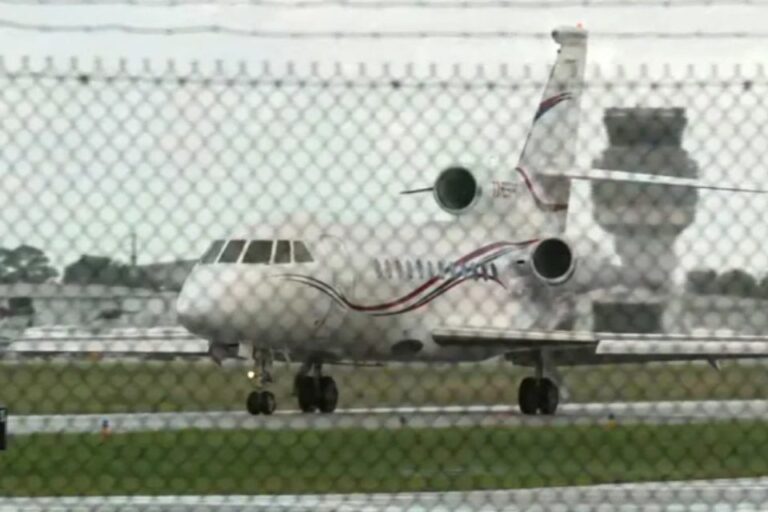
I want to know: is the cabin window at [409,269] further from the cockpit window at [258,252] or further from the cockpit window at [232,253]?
the cockpit window at [232,253]

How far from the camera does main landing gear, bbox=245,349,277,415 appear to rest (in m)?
20.5

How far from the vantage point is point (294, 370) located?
2605 centimetres

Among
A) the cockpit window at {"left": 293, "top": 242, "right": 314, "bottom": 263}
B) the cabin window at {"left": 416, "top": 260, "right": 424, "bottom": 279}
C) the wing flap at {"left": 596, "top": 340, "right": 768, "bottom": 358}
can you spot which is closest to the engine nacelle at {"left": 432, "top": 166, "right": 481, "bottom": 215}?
the cockpit window at {"left": 293, "top": 242, "right": 314, "bottom": 263}

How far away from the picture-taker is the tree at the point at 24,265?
21.0ft

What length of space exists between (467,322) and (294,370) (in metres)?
2.55

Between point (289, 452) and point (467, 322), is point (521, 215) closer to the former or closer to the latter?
point (467, 322)

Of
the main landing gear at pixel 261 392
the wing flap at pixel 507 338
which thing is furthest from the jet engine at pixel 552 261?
the main landing gear at pixel 261 392

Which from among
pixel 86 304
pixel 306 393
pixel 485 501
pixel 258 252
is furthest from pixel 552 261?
pixel 86 304

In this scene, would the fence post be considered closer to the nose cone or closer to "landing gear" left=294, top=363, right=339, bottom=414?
the nose cone

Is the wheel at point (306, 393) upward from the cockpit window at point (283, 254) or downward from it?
downward

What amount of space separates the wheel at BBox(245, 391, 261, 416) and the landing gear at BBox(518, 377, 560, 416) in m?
4.33

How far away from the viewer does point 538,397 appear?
2509cm

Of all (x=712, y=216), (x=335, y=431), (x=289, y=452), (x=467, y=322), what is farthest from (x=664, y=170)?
(x=467, y=322)

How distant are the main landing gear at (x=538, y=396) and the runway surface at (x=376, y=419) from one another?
575mm
